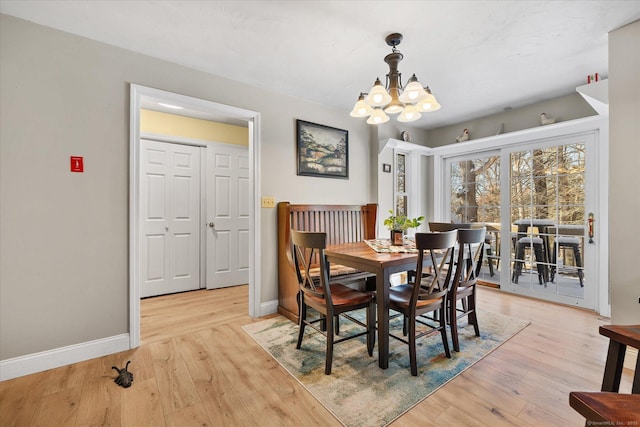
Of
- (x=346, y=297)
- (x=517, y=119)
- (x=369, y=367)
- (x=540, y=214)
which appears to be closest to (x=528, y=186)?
(x=540, y=214)

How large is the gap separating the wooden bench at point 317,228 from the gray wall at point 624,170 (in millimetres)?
2025

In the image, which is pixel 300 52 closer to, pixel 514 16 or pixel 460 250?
pixel 514 16

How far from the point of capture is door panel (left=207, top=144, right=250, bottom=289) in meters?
4.06

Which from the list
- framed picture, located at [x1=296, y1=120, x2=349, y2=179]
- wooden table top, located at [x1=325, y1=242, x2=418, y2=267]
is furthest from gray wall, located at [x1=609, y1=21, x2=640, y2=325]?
framed picture, located at [x1=296, y1=120, x2=349, y2=179]

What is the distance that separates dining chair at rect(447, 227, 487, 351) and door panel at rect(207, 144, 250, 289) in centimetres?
290

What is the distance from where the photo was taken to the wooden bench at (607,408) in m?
0.79

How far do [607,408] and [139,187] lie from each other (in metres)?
3.01

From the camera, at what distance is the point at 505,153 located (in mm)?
3828

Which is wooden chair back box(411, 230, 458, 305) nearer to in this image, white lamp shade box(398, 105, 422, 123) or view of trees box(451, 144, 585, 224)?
white lamp shade box(398, 105, 422, 123)

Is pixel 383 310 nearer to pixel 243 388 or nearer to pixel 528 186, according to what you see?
pixel 243 388

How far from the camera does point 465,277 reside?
2486 mm

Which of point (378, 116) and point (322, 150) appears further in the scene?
point (322, 150)

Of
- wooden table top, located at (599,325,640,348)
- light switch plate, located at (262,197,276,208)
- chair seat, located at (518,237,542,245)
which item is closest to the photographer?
wooden table top, located at (599,325,640,348)

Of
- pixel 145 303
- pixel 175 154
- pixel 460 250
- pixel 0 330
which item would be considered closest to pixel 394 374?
pixel 460 250
